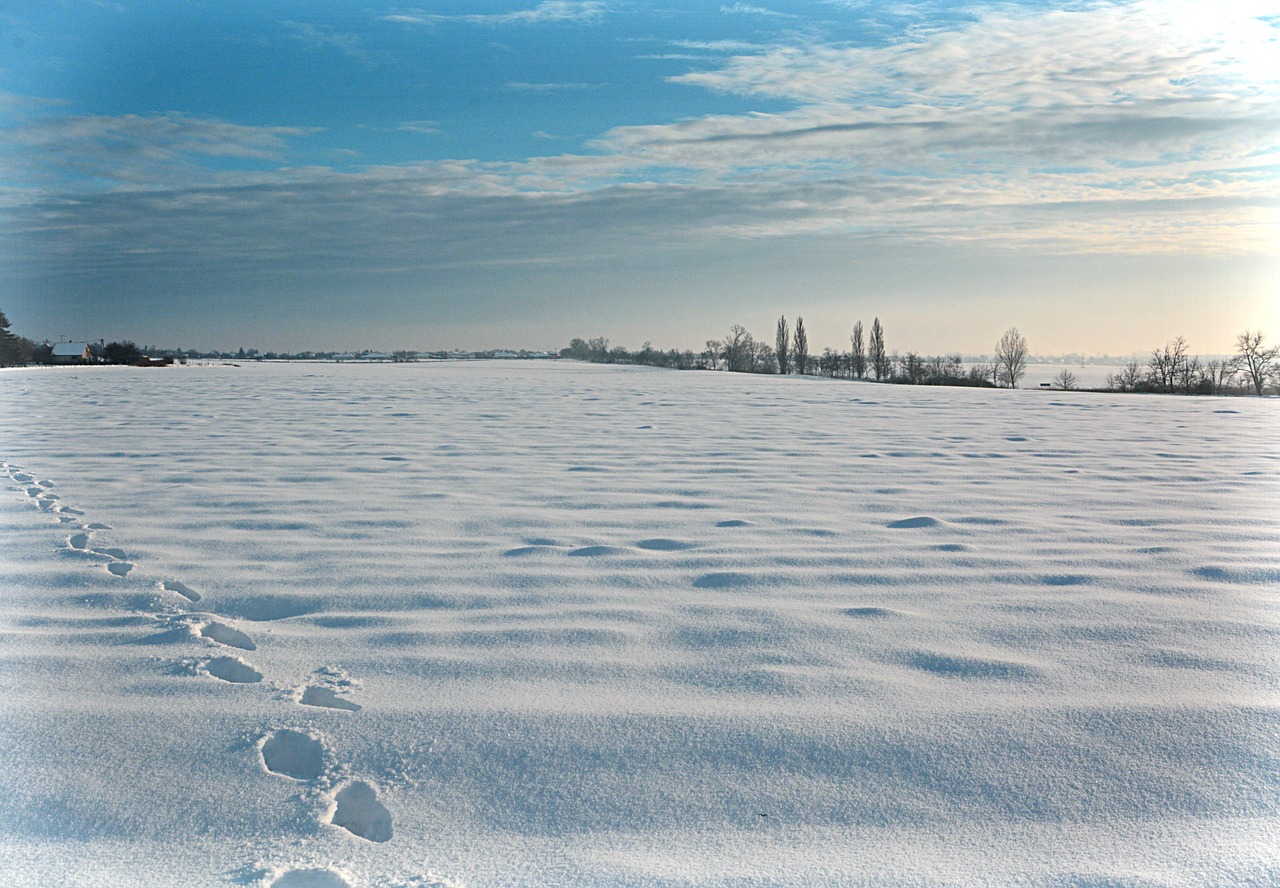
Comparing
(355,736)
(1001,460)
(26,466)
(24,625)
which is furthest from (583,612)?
(26,466)

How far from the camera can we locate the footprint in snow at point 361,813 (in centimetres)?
178

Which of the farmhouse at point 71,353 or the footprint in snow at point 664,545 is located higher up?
the farmhouse at point 71,353

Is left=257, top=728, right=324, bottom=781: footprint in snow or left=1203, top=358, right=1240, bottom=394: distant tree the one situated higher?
left=1203, top=358, right=1240, bottom=394: distant tree

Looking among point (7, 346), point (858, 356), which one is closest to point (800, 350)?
point (858, 356)

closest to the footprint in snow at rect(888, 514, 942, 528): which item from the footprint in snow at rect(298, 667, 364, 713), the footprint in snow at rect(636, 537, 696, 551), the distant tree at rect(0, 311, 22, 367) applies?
the footprint in snow at rect(636, 537, 696, 551)

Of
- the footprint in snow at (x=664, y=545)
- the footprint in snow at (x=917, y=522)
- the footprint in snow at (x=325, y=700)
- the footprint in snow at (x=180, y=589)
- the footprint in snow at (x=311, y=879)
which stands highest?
the footprint in snow at (x=917, y=522)

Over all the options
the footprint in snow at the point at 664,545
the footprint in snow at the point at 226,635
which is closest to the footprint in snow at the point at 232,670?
the footprint in snow at the point at 226,635

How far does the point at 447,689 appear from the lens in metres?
2.39

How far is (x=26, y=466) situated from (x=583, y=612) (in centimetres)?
586

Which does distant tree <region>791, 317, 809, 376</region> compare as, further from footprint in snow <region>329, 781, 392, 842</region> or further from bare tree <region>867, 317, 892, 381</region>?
footprint in snow <region>329, 781, 392, 842</region>

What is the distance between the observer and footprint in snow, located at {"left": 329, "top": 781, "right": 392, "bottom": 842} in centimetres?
178

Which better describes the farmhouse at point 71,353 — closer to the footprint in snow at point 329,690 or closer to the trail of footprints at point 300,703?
the trail of footprints at point 300,703

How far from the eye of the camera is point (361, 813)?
6.07 feet

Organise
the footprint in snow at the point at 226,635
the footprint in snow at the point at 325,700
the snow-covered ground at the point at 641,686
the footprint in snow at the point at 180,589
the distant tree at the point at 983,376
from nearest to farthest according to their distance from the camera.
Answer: the snow-covered ground at the point at 641,686
the footprint in snow at the point at 325,700
the footprint in snow at the point at 226,635
the footprint in snow at the point at 180,589
the distant tree at the point at 983,376
